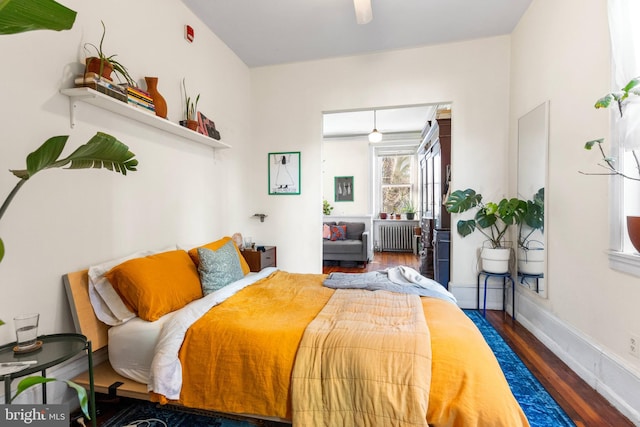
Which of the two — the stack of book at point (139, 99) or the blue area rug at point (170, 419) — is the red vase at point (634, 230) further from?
the stack of book at point (139, 99)

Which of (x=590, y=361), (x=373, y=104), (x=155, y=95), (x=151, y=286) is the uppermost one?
(x=373, y=104)

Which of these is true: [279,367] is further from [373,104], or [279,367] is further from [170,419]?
[373,104]

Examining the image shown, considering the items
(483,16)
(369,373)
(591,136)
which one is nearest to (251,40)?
(483,16)

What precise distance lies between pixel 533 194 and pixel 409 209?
15.2 feet

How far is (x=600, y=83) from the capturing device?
1.92 metres

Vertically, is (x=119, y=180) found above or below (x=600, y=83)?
below

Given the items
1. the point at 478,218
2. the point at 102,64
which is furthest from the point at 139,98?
the point at 478,218

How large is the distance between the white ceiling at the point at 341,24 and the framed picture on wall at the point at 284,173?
1229 mm

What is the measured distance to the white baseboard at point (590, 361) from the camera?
1662 mm

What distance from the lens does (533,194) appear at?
2773mm

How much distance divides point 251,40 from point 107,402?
3.47m

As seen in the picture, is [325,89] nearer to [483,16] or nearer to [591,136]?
[483,16]

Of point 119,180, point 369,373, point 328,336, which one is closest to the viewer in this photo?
point 369,373

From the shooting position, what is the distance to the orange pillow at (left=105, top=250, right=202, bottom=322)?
1.72 meters
